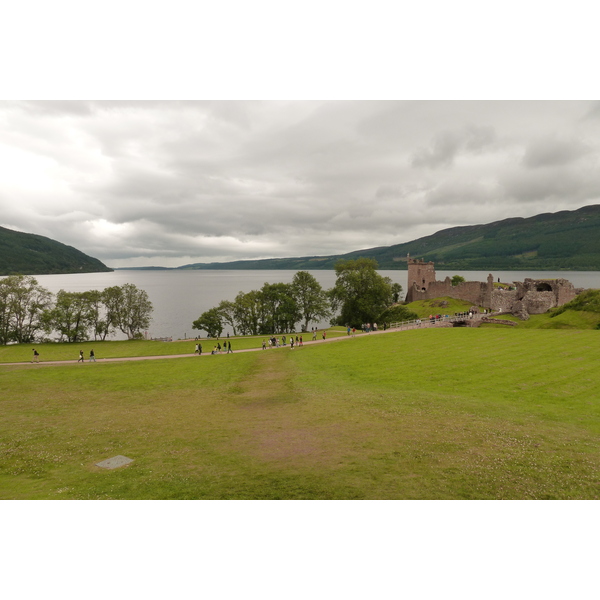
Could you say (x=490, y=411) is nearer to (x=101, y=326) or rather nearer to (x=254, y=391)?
(x=254, y=391)

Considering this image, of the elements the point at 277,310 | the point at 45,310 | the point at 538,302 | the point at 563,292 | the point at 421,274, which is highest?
the point at 421,274

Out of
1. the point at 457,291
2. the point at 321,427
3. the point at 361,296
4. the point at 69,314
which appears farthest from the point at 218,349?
the point at 457,291

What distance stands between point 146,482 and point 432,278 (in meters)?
78.6

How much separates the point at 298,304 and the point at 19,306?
4567cm

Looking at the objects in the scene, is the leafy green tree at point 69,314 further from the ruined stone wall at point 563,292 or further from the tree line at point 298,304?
the ruined stone wall at point 563,292

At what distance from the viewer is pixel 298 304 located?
68.4 metres

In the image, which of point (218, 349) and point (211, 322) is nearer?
point (218, 349)

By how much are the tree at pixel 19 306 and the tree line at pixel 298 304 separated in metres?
24.0

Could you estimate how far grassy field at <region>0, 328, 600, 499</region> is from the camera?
956cm

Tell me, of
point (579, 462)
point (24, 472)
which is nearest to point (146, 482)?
point (24, 472)

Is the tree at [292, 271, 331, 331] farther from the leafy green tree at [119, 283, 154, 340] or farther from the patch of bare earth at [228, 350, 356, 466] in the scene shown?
the patch of bare earth at [228, 350, 356, 466]

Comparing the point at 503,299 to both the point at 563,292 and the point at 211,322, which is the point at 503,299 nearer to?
the point at 563,292

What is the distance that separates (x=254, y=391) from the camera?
20.7 meters

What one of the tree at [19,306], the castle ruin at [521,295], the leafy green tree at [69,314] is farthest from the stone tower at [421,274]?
the tree at [19,306]
